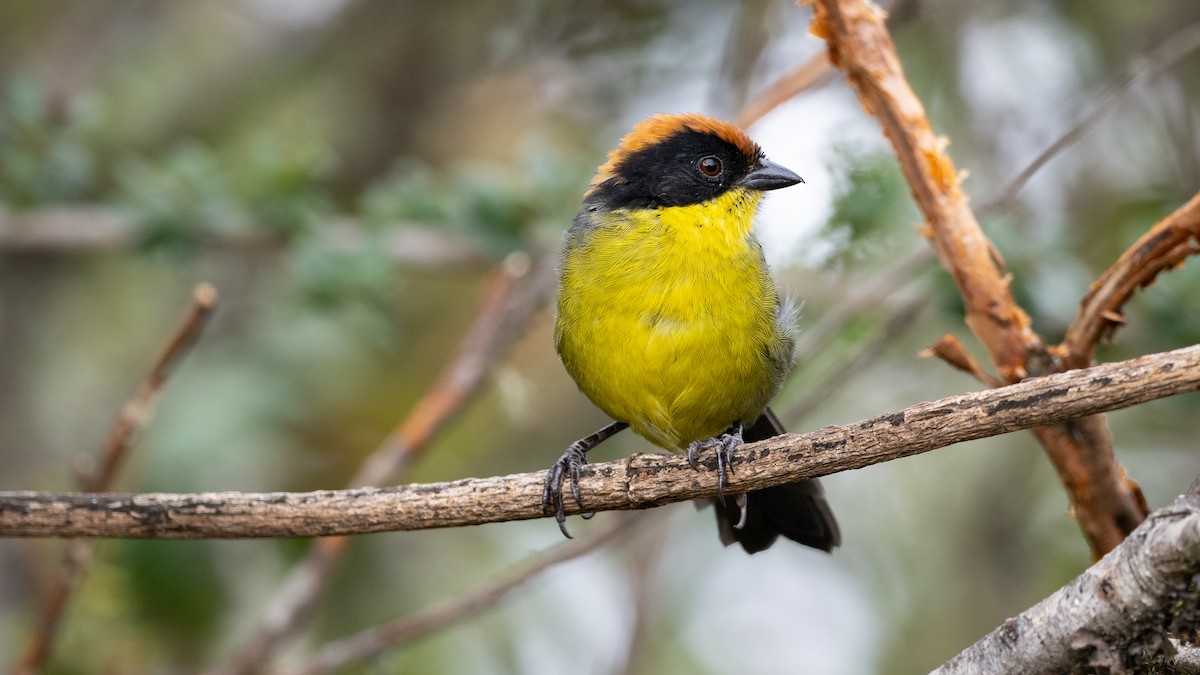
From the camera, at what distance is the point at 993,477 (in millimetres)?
5512

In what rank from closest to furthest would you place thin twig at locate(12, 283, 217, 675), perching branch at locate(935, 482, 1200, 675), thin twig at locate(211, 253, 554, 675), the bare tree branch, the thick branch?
perching branch at locate(935, 482, 1200, 675) → the thick branch → the bare tree branch → thin twig at locate(12, 283, 217, 675) → thin twig at locate(211, 253, 554, 675)

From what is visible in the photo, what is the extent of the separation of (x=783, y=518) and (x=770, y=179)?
1008 millimetres

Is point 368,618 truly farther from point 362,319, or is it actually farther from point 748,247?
point 748,247

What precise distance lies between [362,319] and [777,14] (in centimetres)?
243

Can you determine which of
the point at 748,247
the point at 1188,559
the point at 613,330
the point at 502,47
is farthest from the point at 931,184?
the point at 502,47

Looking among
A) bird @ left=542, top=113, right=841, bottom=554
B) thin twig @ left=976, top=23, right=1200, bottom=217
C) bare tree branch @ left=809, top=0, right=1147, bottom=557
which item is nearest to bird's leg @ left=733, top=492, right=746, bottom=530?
bird @ left=542, top=113, right=841, bottom=554

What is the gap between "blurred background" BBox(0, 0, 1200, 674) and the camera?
445cm

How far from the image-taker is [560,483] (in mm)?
2889

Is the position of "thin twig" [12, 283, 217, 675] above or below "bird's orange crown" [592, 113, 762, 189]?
below

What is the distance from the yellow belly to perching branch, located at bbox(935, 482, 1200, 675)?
1.20 meters

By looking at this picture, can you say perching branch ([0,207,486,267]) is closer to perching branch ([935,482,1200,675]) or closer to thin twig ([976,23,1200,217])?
thin twig ([976,23,1200,217])

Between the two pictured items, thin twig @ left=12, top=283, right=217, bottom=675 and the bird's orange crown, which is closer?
thin twig @ left=12, top=283, right=217, bottom=675

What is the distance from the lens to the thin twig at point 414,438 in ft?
12.4

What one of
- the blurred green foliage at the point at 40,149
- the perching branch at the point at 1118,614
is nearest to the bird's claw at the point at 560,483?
the perching branch at the point at 1118,614
